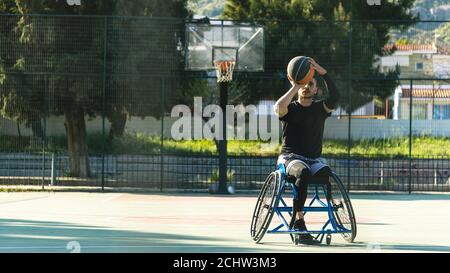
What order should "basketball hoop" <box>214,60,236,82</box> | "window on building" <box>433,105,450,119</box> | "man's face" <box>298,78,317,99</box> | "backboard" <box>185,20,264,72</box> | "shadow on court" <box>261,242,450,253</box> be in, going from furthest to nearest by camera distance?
"window on building" <box>433,105,450,119</box> → "backboard" <box>185,20,264,72</box> → "basketball hoop" <box>214,60,236,82</box> → "man's face" <box>298,78,317,99</box> → "shadow on court" <box>261,242,450,253</box>

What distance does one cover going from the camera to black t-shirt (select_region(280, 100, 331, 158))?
400 inches

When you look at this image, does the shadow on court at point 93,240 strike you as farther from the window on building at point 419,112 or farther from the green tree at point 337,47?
the window on building at point 419,112

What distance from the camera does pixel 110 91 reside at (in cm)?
2245

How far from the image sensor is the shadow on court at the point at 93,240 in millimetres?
9828

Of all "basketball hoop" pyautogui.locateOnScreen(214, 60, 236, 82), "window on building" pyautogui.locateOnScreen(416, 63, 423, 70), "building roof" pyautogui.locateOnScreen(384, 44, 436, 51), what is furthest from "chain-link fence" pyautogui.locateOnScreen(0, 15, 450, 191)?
"window on building" pyautogui.locateOnScreen(416, 63, 423, 70)

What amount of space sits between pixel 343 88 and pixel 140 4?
228 inches

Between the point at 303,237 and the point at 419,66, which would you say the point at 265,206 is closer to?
the point at 303,237

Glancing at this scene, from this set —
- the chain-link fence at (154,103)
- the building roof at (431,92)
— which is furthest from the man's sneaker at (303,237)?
the building roof at (431,92)

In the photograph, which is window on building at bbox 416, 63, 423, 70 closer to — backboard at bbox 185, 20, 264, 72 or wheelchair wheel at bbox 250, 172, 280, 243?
backboard at bbox 185, 20, 264, 72

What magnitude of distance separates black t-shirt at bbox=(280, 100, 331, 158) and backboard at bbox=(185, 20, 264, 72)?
453 inches

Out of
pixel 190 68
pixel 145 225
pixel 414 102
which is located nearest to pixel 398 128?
pixel 414 102

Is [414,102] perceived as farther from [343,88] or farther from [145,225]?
[145,225]

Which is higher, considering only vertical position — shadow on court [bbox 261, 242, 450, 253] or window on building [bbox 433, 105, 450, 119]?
window on building [bbox 433, 105, 450, 119]
